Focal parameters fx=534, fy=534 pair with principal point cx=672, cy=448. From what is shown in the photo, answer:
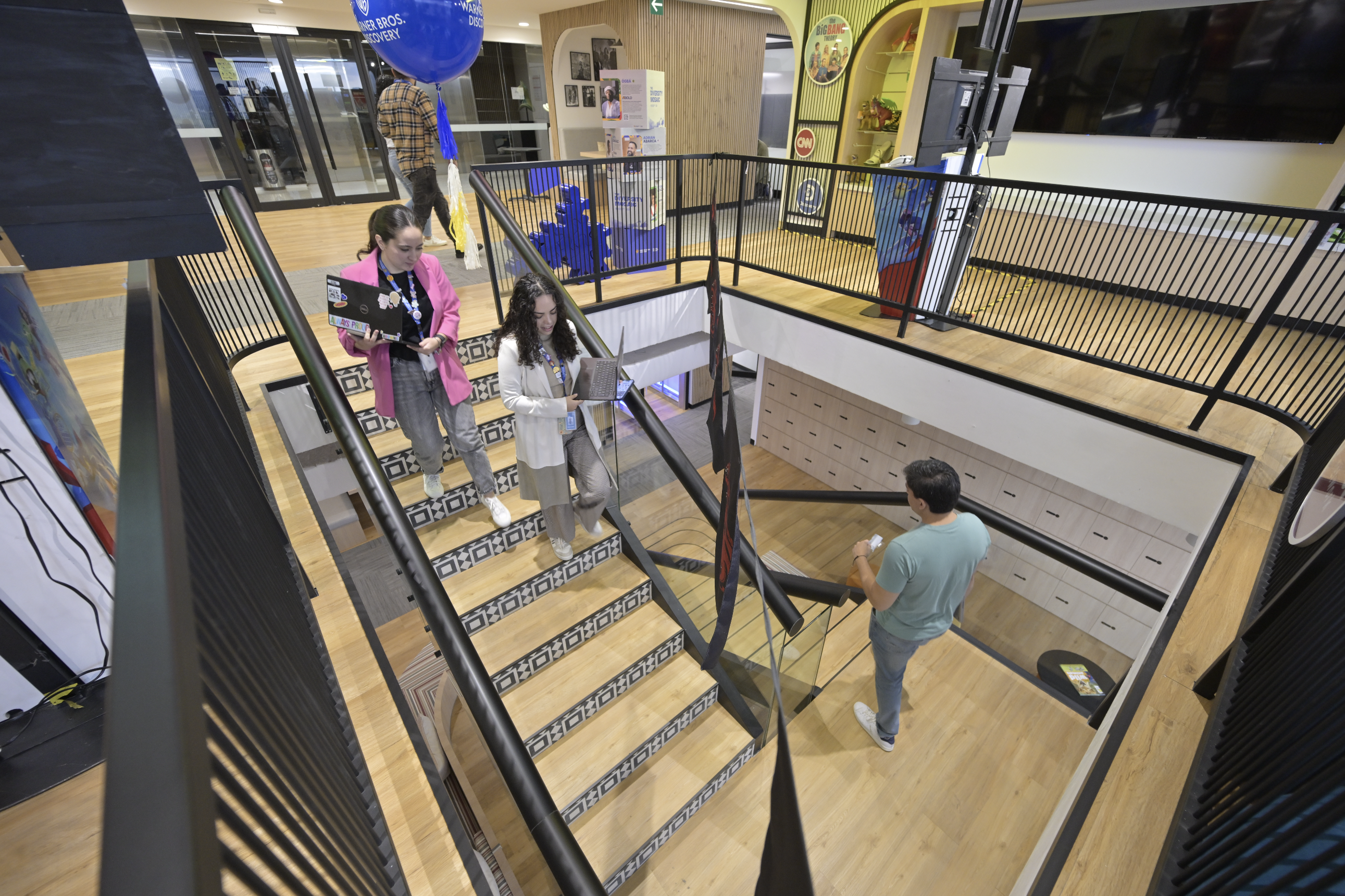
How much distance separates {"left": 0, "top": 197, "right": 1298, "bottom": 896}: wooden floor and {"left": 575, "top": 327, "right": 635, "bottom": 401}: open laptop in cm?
128

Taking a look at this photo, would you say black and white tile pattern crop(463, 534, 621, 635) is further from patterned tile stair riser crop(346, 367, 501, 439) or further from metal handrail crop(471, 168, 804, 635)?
patterned tile stair riser crop(346, 367, 501, 439)

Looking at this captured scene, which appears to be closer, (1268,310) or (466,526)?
(1268,310)

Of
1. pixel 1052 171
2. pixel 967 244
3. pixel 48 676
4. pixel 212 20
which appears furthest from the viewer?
pixel 212 20

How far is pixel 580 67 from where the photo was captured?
29.6 ft

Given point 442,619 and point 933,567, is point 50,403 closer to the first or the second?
point 442,619

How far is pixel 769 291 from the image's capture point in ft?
17.7

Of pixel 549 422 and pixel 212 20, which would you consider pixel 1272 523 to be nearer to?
pixel 549 422

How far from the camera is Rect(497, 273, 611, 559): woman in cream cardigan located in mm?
2414

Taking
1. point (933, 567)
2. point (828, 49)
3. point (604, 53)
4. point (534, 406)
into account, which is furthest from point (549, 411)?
point (604, 53)

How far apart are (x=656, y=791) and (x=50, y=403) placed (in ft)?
9.89

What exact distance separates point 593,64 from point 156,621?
1080 cm

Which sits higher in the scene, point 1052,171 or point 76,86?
point 76,86

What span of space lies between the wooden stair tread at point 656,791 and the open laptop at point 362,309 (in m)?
2.38

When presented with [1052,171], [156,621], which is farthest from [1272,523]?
[1052,171]
